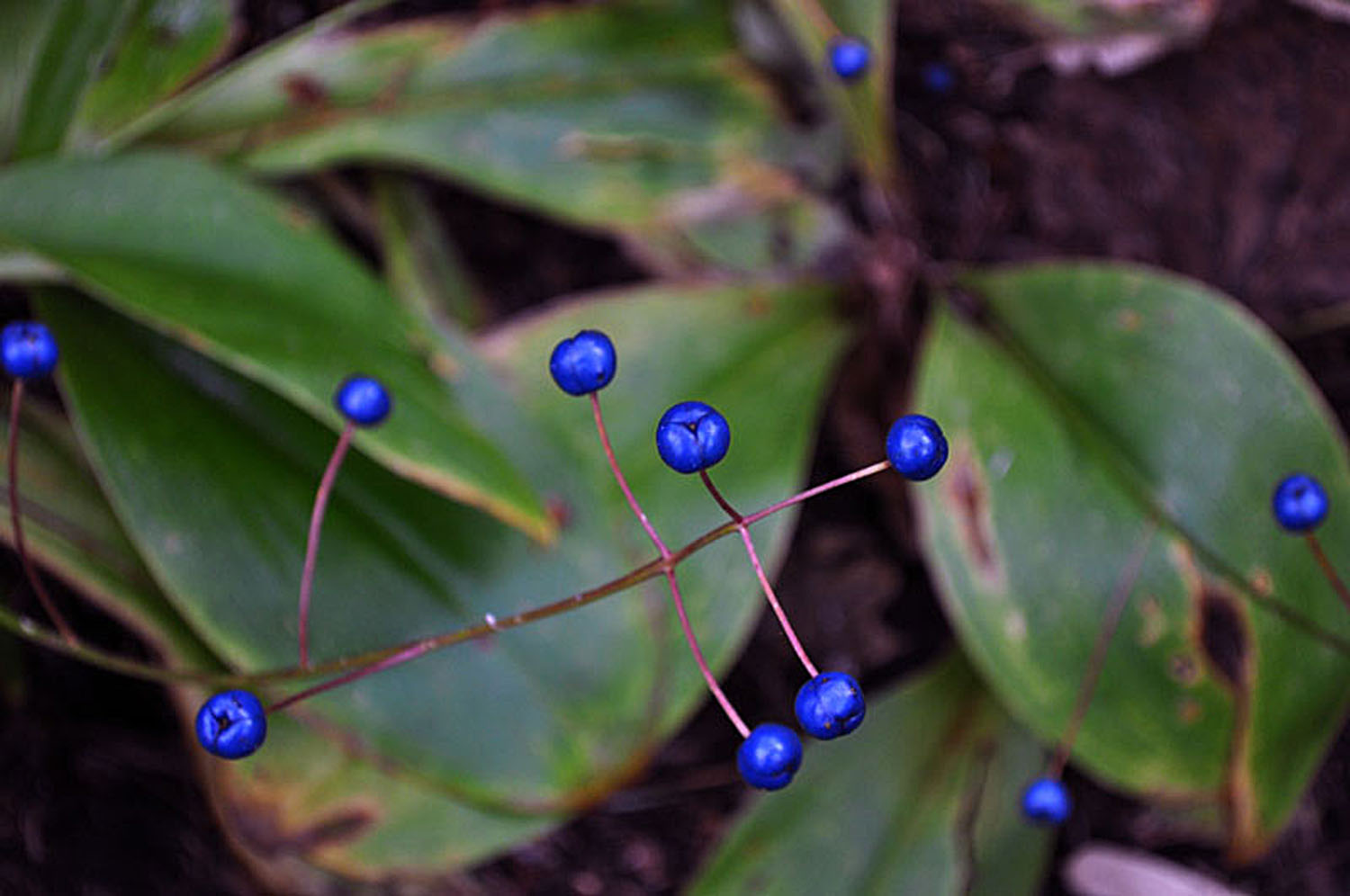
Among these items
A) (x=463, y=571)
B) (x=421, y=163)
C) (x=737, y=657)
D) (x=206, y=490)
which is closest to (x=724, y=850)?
(x=737, y=657)

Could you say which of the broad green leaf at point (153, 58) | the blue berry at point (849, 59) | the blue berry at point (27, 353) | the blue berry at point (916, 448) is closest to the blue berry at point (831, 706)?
the blue berry at point (916, 448)

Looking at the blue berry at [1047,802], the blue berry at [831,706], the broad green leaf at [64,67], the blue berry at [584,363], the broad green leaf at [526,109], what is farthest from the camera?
the broad green leaf at [526,109]

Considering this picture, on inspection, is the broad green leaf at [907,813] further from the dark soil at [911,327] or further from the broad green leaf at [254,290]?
the broad green leaf at [254,290]

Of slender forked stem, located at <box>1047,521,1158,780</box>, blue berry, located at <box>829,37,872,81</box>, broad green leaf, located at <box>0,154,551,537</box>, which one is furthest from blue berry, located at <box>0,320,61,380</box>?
slender forked stem, located at <box>1047,521,1158,780</box>

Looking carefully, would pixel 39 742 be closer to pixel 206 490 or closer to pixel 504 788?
pixel 206 490

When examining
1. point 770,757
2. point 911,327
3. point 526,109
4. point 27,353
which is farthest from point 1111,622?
point 27,353

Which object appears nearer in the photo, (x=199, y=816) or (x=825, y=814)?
(x=825, y=814)
